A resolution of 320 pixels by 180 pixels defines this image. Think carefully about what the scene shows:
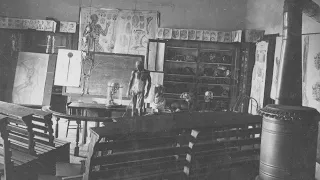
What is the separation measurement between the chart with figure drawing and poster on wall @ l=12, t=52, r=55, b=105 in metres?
0.65

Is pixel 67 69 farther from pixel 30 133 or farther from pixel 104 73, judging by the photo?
pixel 30 133

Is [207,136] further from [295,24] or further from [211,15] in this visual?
[211,15]

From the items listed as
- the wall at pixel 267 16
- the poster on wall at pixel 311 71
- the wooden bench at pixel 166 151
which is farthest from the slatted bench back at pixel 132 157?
the wall at pixel 267 16

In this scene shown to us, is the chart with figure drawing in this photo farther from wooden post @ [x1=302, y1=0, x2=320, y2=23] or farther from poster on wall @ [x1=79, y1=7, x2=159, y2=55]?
wooden post @ [x1=302, y1=0, x2=320, y2=23]

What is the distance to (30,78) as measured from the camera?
357 inches

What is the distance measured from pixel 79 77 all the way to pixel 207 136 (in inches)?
252

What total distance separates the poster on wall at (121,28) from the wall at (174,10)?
0.21m

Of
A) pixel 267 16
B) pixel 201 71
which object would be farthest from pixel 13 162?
pixel 201 71

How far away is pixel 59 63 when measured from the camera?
30.0 ft

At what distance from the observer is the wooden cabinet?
936cm

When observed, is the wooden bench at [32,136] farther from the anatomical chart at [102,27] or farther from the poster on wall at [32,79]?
the anatomical chart at [102,27]

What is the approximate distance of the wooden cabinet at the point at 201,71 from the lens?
936cm

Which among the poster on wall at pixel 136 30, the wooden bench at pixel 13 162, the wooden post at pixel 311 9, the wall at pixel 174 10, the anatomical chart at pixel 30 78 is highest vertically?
the wall at pixel 174 10

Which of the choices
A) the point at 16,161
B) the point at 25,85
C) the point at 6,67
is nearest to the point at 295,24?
the point at 16,161
